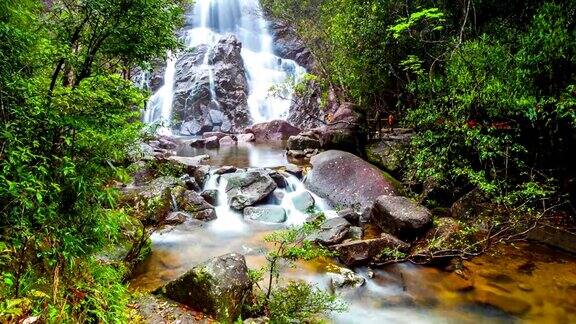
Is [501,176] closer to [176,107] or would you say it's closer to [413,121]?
[413,121]

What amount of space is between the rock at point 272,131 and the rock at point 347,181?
43.1 feet

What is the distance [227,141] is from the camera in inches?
945

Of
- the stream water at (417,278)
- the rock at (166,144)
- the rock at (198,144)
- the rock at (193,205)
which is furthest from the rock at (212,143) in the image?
the rock at (193,205)

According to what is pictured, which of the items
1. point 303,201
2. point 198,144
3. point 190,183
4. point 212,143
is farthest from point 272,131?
point 303,201

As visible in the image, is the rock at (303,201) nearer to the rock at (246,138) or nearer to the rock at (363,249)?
the rock at (363,249)

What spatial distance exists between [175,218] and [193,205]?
939 mm

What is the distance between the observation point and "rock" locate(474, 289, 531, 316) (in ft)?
19.4

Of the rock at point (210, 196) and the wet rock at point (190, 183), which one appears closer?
the rock at point (210, 196)

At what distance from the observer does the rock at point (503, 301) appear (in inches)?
233

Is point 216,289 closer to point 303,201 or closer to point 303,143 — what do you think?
point 303,201

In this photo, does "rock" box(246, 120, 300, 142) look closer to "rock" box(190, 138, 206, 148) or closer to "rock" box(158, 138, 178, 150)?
"rock" box(190, 138, 206, 148)

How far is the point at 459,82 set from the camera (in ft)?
27.1

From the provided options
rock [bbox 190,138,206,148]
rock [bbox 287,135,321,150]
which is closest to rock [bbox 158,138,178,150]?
rock [bbox 190,138,206,148]

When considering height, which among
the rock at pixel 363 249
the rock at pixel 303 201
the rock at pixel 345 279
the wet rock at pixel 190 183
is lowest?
the rock at pixel 345 279
